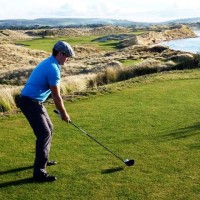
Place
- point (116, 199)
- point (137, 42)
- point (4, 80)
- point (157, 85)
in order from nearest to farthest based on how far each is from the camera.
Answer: point (116, 199), point (157, 85), point (4, 80), point (137, 42)

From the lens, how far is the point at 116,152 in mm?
8523

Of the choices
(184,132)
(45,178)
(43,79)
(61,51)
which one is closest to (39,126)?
(43,79)

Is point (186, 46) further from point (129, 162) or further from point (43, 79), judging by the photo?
point (43, 79)

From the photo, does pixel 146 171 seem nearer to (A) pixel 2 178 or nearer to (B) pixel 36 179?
(B) pixel 36 179

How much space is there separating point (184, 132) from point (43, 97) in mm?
4182

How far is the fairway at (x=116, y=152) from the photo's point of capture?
6641 millimetres

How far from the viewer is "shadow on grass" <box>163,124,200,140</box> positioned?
30.9 ft

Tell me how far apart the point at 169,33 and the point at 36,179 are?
109463mm

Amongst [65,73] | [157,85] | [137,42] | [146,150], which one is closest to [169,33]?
[137,42]

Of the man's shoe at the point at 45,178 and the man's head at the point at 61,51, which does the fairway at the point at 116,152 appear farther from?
the man's head at the point at 61,51

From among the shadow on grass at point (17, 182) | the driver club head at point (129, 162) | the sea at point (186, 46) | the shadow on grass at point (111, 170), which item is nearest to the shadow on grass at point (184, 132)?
the driver club head at point (129, 162)

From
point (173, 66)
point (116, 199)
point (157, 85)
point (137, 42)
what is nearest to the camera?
Answer: point (116, 199)

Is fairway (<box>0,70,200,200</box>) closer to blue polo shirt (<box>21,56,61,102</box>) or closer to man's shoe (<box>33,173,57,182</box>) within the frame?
man's shoe (<box>33,173,57,182</box>)

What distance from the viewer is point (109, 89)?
50.8ft
